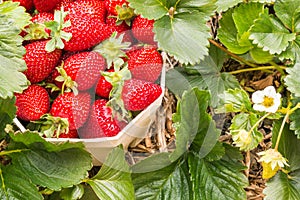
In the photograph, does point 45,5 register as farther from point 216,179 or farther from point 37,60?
point 216,179

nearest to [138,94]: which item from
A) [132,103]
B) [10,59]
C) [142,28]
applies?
[132,103]

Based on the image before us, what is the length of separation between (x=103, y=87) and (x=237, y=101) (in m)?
0.24

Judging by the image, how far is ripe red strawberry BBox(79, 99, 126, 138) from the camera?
3.93ft

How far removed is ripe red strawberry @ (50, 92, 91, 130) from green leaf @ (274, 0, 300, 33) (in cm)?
38

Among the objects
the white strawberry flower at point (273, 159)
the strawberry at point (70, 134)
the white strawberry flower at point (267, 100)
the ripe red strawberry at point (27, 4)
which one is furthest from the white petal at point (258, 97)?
the ripe red strawberry at point (27, 4)

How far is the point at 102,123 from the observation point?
3.94 ft

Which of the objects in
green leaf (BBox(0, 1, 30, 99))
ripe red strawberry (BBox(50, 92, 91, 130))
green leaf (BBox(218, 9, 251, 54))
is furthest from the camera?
green leaf (BBox(218, 9, 251, 54))

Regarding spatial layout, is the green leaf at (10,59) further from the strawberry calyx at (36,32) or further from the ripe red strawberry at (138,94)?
the ripe red strawberry at (138,94)

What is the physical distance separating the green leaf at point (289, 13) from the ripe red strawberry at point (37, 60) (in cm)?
41

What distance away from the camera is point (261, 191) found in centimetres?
131

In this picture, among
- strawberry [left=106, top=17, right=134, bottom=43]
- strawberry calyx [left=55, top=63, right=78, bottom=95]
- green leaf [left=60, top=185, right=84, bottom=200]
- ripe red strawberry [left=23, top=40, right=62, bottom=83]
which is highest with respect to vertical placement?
strawberry [left=106, top=17, right=134, bottom=43]

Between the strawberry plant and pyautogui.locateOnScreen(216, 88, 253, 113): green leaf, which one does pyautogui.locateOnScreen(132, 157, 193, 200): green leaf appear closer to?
the strawberry plant

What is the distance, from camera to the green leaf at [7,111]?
1157 millimetres

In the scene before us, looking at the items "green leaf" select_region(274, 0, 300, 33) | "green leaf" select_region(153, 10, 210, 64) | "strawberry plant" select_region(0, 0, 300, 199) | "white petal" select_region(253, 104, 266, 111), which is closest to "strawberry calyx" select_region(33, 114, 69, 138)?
"strawberry plant" select_region(0, 0, 300, 199)
